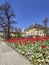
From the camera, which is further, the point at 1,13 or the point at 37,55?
the point at 1,13

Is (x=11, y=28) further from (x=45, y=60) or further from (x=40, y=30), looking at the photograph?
(x=45, y=60)

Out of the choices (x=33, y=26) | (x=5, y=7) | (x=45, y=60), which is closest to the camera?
(x=45, y=60)

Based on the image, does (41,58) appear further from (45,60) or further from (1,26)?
(1,26)

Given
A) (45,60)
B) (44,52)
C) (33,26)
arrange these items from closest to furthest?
(45,60) → (44,52) → (33,26)

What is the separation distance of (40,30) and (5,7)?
26615mm

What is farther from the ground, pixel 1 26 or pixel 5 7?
pixel 5 7

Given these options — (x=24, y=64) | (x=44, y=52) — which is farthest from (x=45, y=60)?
(x=24, y=64)

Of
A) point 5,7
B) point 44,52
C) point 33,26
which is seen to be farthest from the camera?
point 33,26

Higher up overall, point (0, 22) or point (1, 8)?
point (1, 8)

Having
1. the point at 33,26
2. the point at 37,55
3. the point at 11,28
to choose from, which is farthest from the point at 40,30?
the point at 37,55

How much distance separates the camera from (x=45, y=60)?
6.82 metres

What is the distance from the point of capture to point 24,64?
7609 millimetres

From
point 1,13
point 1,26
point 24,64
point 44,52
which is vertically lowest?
point 24,64

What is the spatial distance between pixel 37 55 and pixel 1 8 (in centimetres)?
4263
